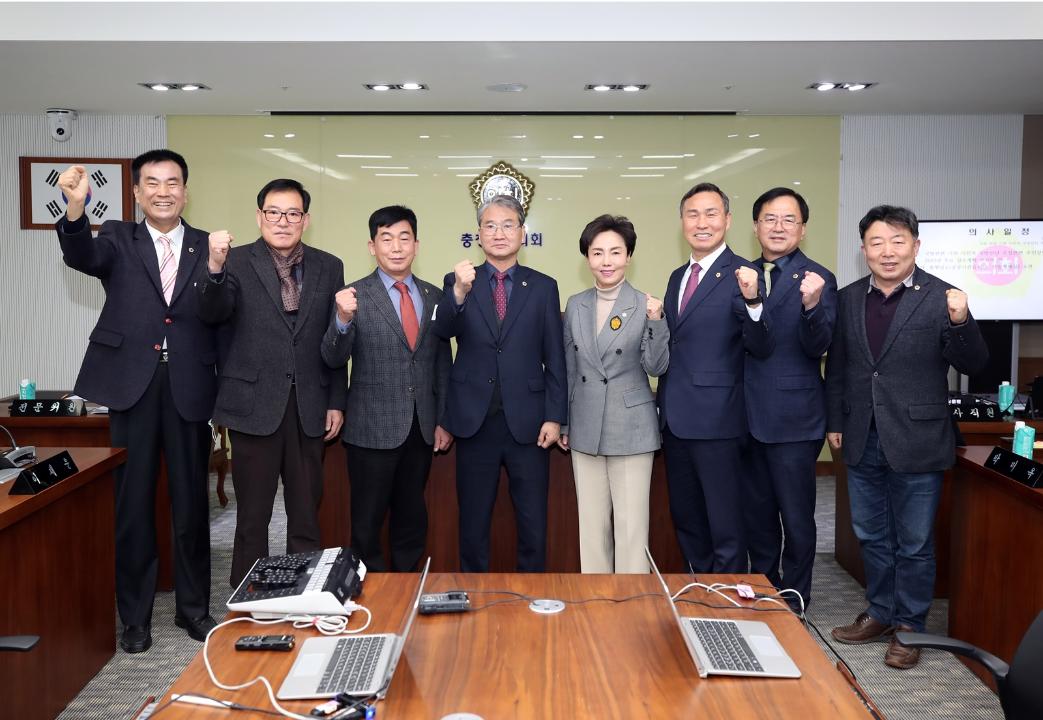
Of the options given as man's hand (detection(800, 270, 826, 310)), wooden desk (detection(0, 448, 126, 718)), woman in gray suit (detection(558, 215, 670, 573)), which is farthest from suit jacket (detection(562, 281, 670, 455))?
wooden desk (detection(0, 448, 126, 718))

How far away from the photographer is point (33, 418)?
4.05 m

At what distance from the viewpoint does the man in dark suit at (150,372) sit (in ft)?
10.8

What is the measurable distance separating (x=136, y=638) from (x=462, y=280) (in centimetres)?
194

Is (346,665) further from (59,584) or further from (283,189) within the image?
(283,189)

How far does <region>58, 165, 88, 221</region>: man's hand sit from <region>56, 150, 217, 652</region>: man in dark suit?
0.16 m

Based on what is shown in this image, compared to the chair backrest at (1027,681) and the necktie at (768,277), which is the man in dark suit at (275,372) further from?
the chair backrest at (1027,681)

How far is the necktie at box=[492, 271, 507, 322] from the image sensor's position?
341 cm

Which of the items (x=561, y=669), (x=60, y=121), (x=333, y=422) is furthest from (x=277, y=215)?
(x=60, y=121)

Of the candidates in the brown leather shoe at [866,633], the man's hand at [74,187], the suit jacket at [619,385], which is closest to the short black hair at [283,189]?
the man's hand at [74,187]

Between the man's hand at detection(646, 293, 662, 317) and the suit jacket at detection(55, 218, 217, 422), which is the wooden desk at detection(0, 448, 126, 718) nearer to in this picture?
the suit jacket at detection(55, 218, 217, 422)

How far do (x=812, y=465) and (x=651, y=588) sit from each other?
1.57 metres

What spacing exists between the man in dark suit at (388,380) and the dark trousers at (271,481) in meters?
0.17

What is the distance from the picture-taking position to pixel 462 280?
10.1ft

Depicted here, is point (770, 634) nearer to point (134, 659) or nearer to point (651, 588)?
point (651, 588)
